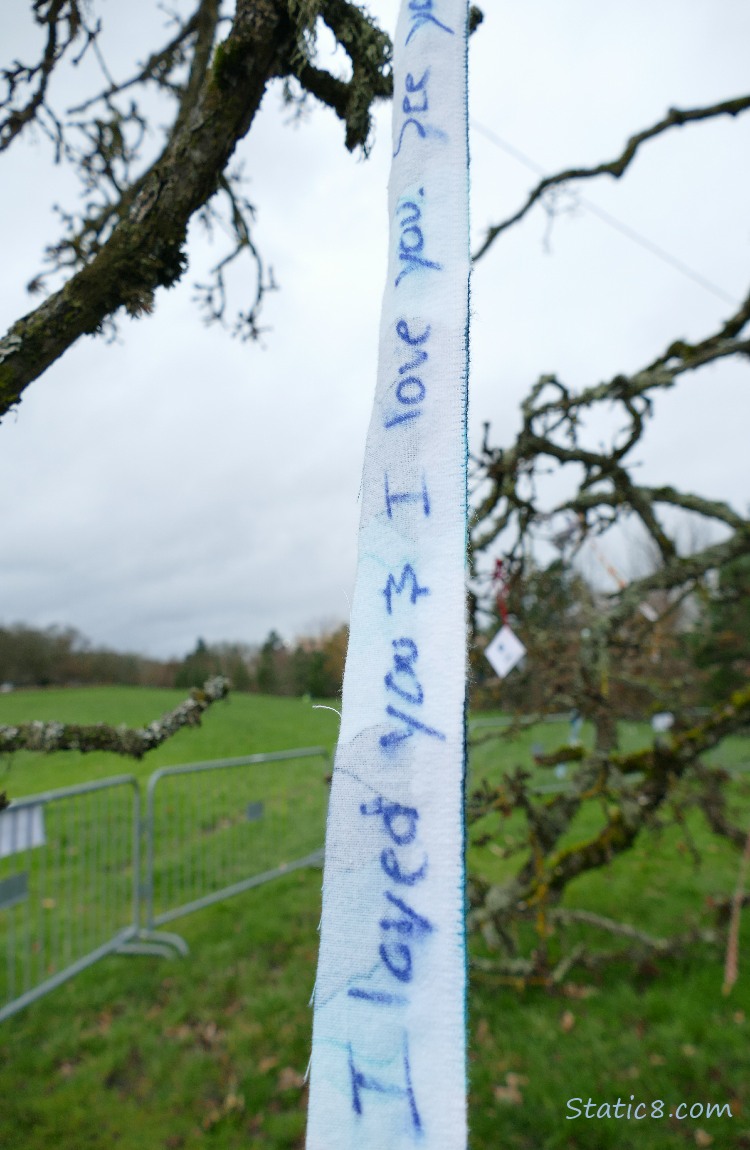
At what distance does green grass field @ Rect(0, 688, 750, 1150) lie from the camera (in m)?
3.11

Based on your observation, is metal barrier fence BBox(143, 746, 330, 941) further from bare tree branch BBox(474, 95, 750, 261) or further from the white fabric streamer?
the white fabric streamer

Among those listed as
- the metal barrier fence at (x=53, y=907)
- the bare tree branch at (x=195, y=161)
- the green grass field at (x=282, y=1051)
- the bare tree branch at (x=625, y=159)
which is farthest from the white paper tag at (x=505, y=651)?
the metal barrier fence at (x=53, y=907)

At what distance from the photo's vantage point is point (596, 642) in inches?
111

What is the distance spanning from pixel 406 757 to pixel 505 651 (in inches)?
119

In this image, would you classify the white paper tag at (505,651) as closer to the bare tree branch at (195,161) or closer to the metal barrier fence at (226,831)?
the bare tree branch at (195,161)

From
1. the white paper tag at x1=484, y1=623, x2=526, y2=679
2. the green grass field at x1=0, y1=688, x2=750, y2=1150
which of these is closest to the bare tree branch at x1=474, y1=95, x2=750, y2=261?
the white paper tag at x1=484, y1=623, x2=526, y2=679

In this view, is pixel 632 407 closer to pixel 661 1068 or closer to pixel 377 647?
pixel 377 647

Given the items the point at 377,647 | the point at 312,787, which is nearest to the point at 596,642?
the point at 377,647

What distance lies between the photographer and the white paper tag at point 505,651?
11.5ft


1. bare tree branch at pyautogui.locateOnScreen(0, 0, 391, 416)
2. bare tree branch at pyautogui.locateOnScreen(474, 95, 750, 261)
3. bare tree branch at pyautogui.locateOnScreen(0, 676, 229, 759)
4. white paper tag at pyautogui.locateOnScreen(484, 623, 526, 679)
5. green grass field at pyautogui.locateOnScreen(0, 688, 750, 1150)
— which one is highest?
bare tree branch at pyautogui.locateOnScreen(474, 95, 750, 261)

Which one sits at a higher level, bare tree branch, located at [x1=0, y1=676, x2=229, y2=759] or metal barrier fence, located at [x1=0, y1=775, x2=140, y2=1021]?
bare tree branch, located at [x1=0, y1=676, x2=229, y2=759]

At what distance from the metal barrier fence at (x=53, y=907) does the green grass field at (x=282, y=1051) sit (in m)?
0.16

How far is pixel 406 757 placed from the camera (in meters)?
0.61

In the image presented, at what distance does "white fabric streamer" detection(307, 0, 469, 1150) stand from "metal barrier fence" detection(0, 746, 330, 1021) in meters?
4.35
